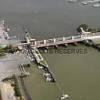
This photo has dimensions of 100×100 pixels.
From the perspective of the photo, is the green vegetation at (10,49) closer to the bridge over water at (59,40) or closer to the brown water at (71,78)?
the bridge over water at (59,40)

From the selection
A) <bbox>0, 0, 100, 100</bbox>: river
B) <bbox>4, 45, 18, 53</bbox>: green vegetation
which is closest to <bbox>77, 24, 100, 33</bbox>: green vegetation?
<bbox>0, 0, 100, 100</bbox>: river

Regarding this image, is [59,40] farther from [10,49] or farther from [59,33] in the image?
[10,49]

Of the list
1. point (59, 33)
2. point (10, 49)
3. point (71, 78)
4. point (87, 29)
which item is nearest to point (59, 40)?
point (59, 33)

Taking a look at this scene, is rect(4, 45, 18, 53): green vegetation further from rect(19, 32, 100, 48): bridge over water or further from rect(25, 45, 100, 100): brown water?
rect(25, 45, 100, 100): brown water

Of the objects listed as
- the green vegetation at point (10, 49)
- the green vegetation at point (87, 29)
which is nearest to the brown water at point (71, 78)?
the green vegetation at point (10, 49)

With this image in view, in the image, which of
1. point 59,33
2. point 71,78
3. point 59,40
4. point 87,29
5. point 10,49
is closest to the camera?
point 71,78

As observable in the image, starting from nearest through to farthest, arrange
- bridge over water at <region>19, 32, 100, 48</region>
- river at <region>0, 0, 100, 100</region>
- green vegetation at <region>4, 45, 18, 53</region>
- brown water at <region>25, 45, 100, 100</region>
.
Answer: brown water at <region>25, 45, 100, 100</region>, river at <region>0, 0, 100, 100</region>, green vegetation at <region>4, 45, 18, 53</region>, bridge over water at <region>19, 32, 100, 48</region>

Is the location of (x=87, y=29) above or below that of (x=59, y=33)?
above

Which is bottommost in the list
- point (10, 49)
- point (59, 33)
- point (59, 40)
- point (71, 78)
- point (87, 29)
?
point (71, 78)
